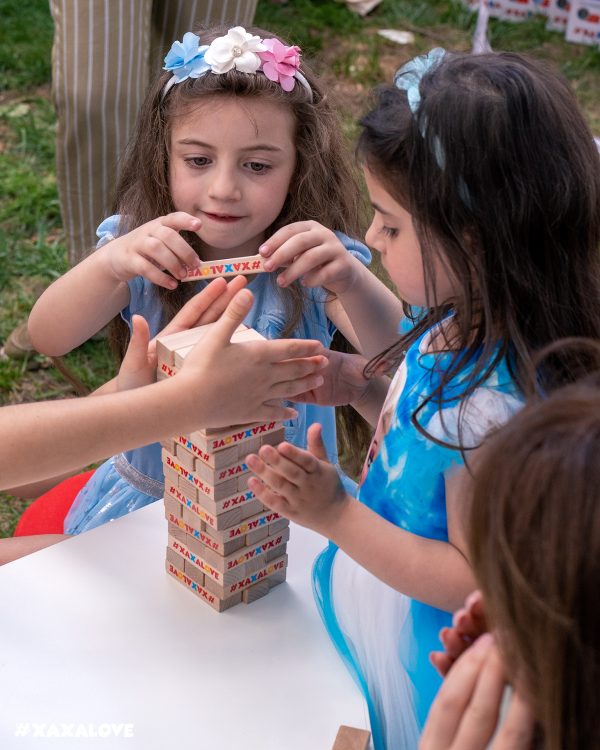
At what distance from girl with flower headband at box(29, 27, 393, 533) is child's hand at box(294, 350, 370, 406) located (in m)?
0.13

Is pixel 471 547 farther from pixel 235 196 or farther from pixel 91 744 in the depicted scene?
pixel 235 196

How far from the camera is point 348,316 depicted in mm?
1674

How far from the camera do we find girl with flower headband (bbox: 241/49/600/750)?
45.7 inches

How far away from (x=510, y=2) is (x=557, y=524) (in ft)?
15.0

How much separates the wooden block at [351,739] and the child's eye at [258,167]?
88cm

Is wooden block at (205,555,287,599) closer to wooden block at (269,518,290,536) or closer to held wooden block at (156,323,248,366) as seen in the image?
wooden block at (269,518,290,536)

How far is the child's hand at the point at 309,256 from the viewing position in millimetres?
1484

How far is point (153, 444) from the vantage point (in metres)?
1.73

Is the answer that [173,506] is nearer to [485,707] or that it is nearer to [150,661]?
[150,661]

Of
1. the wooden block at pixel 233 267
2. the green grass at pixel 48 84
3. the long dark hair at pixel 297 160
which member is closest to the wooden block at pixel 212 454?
the wooden block at pixel 233 267

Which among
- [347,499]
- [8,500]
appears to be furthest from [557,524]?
[8,500]

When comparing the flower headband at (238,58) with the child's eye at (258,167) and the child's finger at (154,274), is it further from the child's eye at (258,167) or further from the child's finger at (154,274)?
the child's finger at (154,274)

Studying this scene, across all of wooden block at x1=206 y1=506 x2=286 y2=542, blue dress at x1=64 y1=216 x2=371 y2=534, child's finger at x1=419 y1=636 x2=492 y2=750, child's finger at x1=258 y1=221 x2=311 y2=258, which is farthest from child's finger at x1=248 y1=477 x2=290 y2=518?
blue dress at x1=64 y1=216 x2=371 y2=534

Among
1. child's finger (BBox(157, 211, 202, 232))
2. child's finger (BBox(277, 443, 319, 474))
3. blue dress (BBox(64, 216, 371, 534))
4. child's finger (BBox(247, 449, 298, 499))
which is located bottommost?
blue dress (BBox(64, 216, 371, 534))
